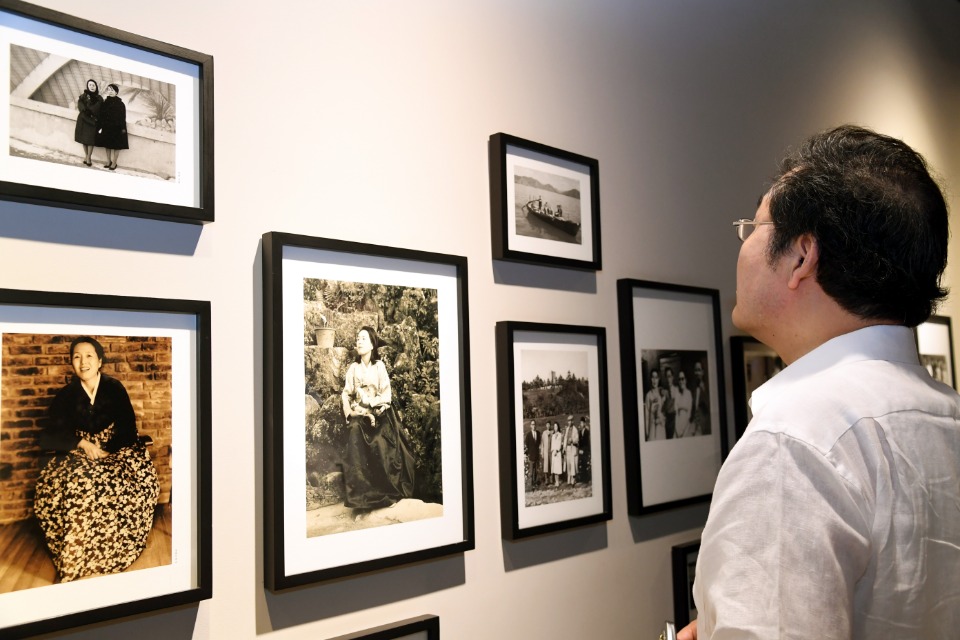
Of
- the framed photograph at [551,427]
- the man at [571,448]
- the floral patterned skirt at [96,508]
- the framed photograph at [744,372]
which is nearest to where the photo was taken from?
the floral patterned skirt at [96,508]

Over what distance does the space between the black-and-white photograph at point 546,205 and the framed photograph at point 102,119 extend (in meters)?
0.66

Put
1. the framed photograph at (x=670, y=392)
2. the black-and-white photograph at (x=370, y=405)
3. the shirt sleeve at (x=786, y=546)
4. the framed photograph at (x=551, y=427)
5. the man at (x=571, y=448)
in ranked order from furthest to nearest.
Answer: the framed photograph at (x=670, y=392) → the man at (x=571, y=448) → the framed photograph at (x=551, y=427) → the black-and-white photograph at (x=370, y=405) → the shirt sleeve at (x=786, y=546)

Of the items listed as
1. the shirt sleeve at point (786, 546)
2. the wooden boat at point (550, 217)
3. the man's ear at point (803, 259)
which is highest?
the wooden boat at point (550, 217)

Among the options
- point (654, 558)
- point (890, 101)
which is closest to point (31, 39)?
point (654, 558)

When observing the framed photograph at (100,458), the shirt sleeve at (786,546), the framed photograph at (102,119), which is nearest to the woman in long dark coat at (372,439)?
the framed photograph at (100,458)

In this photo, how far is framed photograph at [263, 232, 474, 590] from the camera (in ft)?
4.03

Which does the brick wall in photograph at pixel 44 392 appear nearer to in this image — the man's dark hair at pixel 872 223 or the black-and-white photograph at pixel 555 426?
the black-and-white photograph at pixel 555 426

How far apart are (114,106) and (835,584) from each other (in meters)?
1.09

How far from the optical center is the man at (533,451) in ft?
5.27

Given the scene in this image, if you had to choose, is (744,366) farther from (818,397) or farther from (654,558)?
(818,397)

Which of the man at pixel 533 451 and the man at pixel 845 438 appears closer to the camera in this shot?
the man at pixel 845 438

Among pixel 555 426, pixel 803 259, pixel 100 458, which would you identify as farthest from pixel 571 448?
pixel 100 458

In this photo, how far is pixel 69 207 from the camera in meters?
1.06

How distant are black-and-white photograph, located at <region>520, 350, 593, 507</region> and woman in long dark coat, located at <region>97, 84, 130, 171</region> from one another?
2.71 ft
